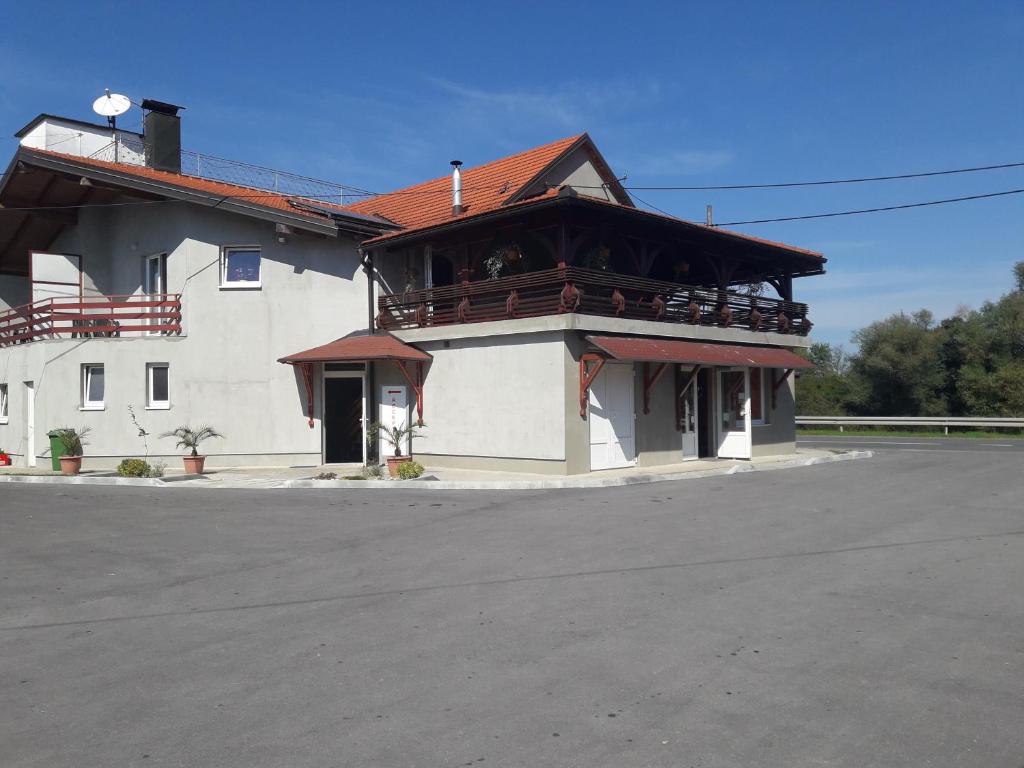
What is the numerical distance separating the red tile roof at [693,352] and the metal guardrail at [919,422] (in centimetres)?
1347

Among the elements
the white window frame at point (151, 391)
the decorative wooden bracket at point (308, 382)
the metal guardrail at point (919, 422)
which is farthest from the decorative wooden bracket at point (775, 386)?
the white window frame at point (151, 391)

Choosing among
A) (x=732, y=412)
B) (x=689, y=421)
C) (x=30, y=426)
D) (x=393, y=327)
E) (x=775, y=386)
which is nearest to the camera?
(x=393, y=327)

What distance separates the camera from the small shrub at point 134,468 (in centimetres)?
1820

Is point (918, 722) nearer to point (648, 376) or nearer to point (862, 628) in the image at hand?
point (862, 628)

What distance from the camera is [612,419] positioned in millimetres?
18656

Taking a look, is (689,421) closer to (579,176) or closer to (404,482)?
(579,176)

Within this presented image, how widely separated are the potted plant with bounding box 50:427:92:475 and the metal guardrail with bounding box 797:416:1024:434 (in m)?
28.3

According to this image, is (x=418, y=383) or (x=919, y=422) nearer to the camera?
(x=418, y=383)

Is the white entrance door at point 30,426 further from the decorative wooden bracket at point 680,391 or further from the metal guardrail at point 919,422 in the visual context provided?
the metal guardrail at point 919,422

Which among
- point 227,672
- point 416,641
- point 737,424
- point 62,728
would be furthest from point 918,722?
point 737,424

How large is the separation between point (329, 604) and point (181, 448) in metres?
14.4

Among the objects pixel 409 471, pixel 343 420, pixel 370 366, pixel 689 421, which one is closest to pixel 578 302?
pixel 409 471

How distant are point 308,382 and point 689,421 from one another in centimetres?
940

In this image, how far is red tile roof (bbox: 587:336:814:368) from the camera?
17.5 meters
